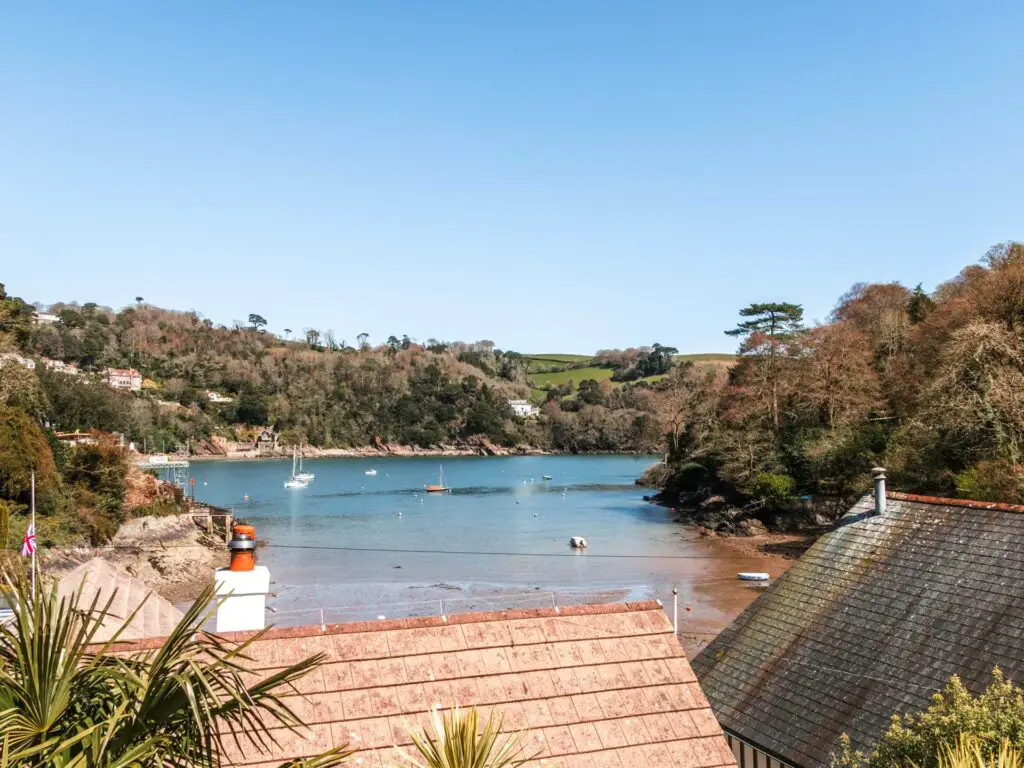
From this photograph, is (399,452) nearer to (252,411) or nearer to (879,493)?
(252,411)

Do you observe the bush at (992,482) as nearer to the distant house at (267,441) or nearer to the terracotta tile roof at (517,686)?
the terracotta tile roof at (517,686)

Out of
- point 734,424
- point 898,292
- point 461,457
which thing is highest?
point 898,292

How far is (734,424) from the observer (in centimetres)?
5981

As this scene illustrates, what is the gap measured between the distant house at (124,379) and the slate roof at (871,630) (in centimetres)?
14276

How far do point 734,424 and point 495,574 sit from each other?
26541 mm

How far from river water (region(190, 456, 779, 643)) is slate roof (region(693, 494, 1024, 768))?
9.93ft

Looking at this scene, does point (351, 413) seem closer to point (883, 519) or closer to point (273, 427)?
point (273, 427)

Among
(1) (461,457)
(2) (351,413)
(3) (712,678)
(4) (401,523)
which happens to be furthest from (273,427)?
(3) (712,678)

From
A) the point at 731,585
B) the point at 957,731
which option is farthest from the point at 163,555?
the point at 957,731

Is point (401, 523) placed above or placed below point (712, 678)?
below

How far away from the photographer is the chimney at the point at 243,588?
7.28 meters

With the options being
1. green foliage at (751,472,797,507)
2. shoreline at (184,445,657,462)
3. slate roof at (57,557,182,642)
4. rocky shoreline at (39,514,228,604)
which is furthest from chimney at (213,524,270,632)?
shoreline at (184,445,657,462)

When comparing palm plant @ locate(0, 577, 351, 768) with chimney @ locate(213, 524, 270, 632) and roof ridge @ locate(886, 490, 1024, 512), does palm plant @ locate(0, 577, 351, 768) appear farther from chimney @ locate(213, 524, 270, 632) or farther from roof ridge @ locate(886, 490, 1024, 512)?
roof ridge @ locate(886, 490, 1024, 512)

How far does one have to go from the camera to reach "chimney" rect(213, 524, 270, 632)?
287 inches
